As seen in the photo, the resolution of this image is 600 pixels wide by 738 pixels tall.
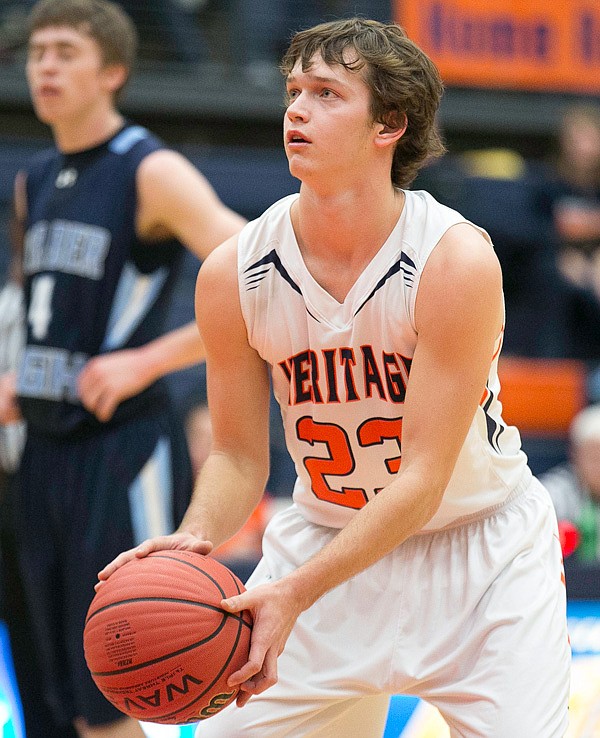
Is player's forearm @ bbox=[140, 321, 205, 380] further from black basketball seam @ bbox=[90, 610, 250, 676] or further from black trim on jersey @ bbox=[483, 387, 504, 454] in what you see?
black basketball seam @ bbox=[90, 610, 250, 676]

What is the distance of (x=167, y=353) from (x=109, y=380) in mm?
242

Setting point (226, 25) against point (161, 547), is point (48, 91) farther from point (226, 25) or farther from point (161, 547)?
point (226, 25)

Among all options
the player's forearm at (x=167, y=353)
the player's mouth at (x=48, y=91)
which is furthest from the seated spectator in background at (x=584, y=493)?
the player's mouth at (x=48, y=91)

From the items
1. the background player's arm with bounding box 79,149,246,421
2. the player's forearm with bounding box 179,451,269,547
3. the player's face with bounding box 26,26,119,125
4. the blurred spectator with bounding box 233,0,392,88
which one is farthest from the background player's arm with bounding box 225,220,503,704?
the blurred spectator with bounding box 233,0,392,88

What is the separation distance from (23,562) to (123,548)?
1.41 ft

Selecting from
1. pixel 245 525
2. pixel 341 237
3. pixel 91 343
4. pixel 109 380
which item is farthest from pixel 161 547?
pixel 245 525

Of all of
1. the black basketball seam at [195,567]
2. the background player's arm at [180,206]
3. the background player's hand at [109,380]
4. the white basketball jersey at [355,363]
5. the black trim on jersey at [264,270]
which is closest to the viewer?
the black basketball seam at [195,567]

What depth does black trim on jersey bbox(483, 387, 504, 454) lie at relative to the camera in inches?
131

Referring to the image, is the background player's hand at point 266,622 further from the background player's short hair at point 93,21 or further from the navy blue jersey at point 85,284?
the background player's short hair at point 93,21

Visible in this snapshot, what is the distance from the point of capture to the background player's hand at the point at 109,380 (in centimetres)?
444

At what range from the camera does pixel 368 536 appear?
9.57 ft

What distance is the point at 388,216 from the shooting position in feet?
10.5

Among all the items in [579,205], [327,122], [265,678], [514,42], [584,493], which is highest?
[327,122]

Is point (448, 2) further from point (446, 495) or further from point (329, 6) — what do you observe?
point (446, 495)
